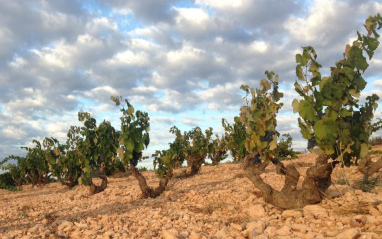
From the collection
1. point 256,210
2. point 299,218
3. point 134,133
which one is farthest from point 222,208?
point 134,133

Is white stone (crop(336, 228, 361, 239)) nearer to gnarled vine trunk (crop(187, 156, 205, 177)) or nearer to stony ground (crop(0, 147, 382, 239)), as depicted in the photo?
stony ground (crop(0, 147, 382, 239))

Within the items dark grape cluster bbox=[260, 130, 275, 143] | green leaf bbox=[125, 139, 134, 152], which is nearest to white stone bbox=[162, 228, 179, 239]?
dark grape cluster bbox=[260, 130, 275, 143]

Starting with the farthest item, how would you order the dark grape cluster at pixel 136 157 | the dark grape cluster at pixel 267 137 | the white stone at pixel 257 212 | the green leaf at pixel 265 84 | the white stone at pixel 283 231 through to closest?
1. the dark grape cluster at pixel 136 157
2. the green leaf at pixel 265 84
3. the dark grape cluster at pixel 267 137
4. the white stone at pixel 257 212
5. the white stone at pixel 283 231

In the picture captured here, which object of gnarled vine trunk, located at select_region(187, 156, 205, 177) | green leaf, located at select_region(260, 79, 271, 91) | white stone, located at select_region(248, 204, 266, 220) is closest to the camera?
white stone, located at select_region(248, 204, 266, 220)

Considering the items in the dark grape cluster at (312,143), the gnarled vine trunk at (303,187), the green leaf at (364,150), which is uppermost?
the dark grape cluster at (312,143)

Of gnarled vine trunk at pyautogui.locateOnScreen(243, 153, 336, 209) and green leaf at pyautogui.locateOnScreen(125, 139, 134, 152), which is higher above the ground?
green leaf at pyautogui.locateOnScreen(125, 139, 134, 152)

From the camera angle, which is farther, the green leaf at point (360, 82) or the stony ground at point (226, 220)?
the green leaf at point (360, 82)

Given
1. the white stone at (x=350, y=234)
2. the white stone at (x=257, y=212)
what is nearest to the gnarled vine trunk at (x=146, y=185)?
the white stone at (x=257, y=212)

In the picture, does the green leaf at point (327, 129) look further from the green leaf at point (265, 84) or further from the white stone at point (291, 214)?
the green leaf at point (265, 84)

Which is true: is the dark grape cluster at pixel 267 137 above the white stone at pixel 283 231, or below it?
above

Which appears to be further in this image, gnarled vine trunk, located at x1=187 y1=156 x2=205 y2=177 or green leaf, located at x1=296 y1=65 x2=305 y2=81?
gnarled vine trunk, located at x1=187 y1=156 x2=205 y2=177

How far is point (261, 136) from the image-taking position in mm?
7980

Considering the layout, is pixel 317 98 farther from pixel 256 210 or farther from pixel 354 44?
pixel 256 210

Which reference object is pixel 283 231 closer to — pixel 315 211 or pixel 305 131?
pixel 315 211
